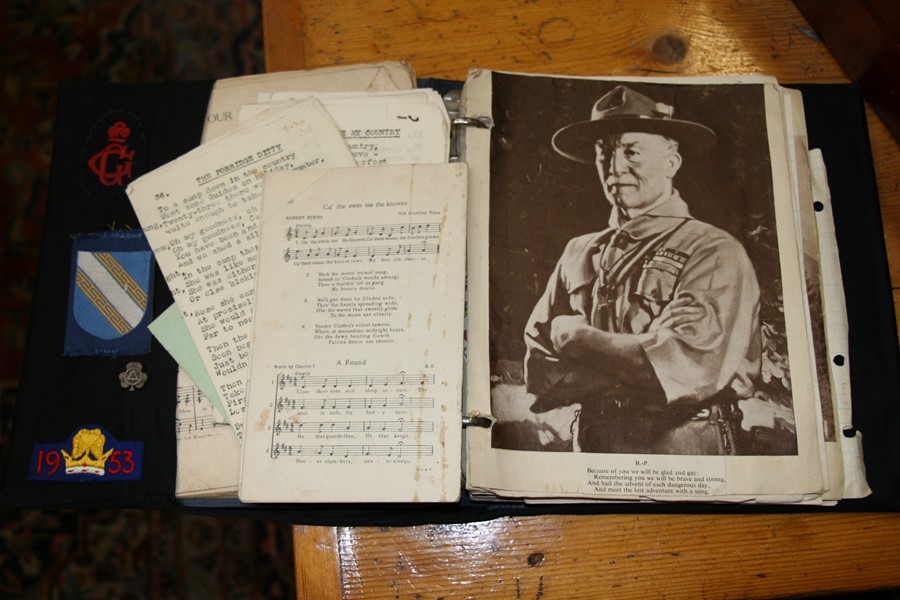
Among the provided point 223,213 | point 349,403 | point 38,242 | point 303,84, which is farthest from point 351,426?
point 38,242

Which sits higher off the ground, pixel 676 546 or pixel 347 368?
pixel 347 368

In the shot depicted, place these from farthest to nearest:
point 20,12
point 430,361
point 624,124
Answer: point 20,12 → point 624,124 → point 430,361

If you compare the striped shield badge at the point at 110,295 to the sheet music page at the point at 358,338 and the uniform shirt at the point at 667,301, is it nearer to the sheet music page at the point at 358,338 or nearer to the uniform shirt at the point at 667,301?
the sheet music page at the point at 358,338

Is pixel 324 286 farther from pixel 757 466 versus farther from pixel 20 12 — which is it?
pixel 20 12

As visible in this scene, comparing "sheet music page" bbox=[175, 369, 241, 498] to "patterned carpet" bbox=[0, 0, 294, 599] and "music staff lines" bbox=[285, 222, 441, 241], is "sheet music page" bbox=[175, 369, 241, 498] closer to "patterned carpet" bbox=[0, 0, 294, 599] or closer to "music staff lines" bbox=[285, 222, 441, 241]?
"music staff lines" bbox=[285, 222, 441, 241]

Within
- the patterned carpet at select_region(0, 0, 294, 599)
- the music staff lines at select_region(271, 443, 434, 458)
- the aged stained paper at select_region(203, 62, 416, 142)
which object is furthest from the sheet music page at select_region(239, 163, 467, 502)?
the patterned carpet at select_region(0, 0, 294, 599)

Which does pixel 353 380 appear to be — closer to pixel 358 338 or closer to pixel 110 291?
pixel 358 338

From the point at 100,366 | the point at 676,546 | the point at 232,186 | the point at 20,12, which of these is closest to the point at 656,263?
the point at 676,546

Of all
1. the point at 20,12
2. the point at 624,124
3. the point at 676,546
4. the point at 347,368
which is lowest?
the point at 676,546
